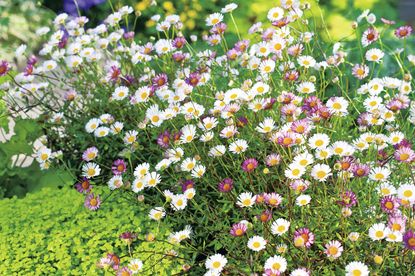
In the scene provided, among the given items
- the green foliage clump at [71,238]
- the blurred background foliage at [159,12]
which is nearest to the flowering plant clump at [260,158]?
the green foliage clump at [71,238]

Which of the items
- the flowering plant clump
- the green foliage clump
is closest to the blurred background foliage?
the flowering plant clump

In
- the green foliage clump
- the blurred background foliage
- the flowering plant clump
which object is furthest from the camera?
the blurred background foliage

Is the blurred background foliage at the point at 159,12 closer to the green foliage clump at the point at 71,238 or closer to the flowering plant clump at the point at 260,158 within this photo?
the flowering plant clump at the point at 260,158

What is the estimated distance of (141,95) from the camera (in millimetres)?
2807

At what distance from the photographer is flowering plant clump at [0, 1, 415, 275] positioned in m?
2.23

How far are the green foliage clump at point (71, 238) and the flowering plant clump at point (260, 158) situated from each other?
58 millimetres

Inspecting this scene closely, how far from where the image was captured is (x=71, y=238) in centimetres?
268

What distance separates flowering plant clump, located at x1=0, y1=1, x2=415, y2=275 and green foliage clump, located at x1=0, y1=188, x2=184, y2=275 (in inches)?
2.3

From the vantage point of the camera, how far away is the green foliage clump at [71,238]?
2541mm

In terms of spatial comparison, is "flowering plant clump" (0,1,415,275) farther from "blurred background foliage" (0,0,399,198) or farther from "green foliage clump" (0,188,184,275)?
"blurred background foliage" (0,0,399,198)

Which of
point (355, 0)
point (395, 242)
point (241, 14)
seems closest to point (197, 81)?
point (395, 242)

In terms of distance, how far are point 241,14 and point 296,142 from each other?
3699 mm

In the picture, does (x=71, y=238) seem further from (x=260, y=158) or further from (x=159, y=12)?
(x=159, y=12)

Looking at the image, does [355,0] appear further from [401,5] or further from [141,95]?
[141,95]
